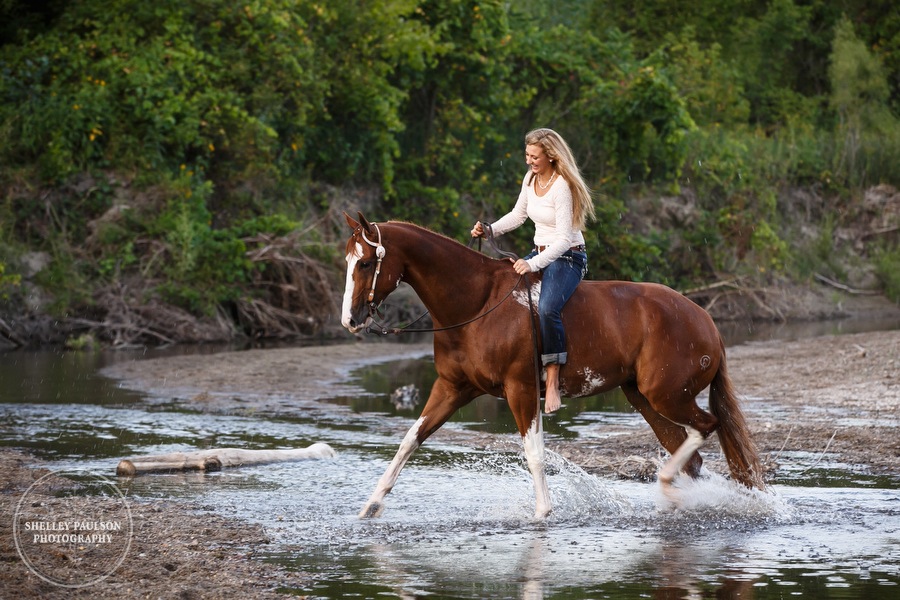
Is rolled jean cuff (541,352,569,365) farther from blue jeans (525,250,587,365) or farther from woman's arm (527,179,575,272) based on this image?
woman's arm (527,179,575,272)

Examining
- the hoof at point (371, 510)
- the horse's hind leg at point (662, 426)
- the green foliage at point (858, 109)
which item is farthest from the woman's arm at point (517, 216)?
the green foliage at point (858, 109)

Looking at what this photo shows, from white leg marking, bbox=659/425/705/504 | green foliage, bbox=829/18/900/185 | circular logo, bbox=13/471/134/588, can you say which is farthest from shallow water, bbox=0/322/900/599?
green foliage, bbox=829/18/900/185

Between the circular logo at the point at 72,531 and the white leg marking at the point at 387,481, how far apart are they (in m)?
1.55

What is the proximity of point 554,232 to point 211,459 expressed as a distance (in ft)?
11.6

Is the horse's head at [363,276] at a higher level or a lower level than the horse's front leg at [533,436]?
higher

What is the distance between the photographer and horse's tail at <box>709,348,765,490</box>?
886 cm

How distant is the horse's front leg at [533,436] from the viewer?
8453 mm

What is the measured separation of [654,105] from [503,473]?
67.1 feet

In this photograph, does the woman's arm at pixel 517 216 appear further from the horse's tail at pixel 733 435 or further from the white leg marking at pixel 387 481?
the horse's tail at pixel 733 435

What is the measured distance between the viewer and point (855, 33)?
44.3 m

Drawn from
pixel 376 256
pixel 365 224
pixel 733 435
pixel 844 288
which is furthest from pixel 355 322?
pixel 844 288

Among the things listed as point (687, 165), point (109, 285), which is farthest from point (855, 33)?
point (109, 285)

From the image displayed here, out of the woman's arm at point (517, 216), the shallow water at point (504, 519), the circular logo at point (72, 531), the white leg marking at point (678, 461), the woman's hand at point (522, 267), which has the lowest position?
the shallow water at point (504, 519)

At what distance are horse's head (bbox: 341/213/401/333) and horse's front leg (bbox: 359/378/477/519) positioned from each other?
0.75 metres
